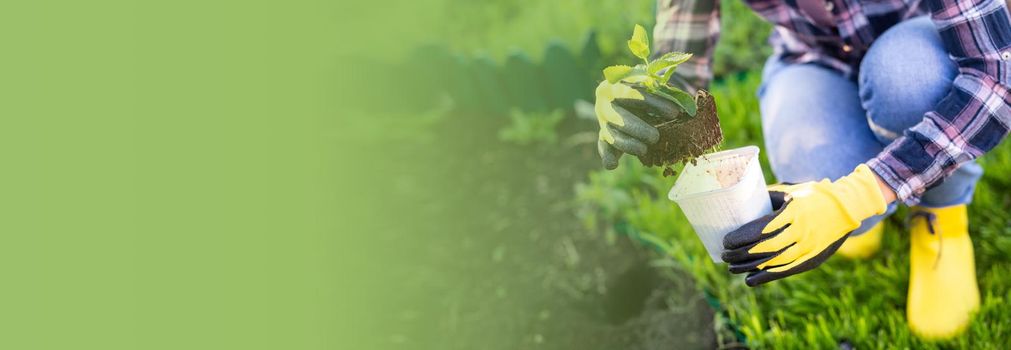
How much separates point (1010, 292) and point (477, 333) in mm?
1177

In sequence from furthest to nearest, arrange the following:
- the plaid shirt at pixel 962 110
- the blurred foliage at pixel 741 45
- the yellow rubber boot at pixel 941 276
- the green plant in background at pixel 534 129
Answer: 1. the green plant in background at pixel 534 129
2. the blurred foliage at pixel 741 45
3. the yellow rubber boot at pixel 941 276
4. the plaid shirt at pixel 962 110

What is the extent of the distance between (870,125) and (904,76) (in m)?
0.14

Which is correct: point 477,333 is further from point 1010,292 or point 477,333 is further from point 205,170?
point 1010,292

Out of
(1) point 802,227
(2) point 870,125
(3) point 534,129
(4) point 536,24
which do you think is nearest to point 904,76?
(2) point 870,125

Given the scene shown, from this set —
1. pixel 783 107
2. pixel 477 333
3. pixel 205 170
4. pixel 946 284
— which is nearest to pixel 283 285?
pixel 205 170

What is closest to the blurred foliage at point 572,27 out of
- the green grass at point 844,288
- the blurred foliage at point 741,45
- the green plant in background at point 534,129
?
the blurred foliage at point 741,45

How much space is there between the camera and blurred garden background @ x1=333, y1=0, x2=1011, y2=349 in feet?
5.82

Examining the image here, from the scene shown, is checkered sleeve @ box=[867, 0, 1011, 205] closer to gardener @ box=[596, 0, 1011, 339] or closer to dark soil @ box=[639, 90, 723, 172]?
gardener @ box=[596, 0, 1011, 339]

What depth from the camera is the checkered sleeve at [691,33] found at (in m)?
1.75

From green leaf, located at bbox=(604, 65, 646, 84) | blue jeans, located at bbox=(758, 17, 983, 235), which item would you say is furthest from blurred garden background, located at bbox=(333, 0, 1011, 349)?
green leaf, located at bbox=(604, 65, 646, 84)

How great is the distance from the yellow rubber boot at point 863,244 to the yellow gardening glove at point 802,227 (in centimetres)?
46

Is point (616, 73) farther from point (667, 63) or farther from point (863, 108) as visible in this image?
point (863, 108)

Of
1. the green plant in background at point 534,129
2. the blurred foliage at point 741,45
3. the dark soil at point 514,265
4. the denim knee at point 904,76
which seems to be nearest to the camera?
the denim knee at point 904,76

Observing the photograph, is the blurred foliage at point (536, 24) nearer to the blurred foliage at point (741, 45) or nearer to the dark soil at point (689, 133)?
the blurred foliage at point (741, 45)
